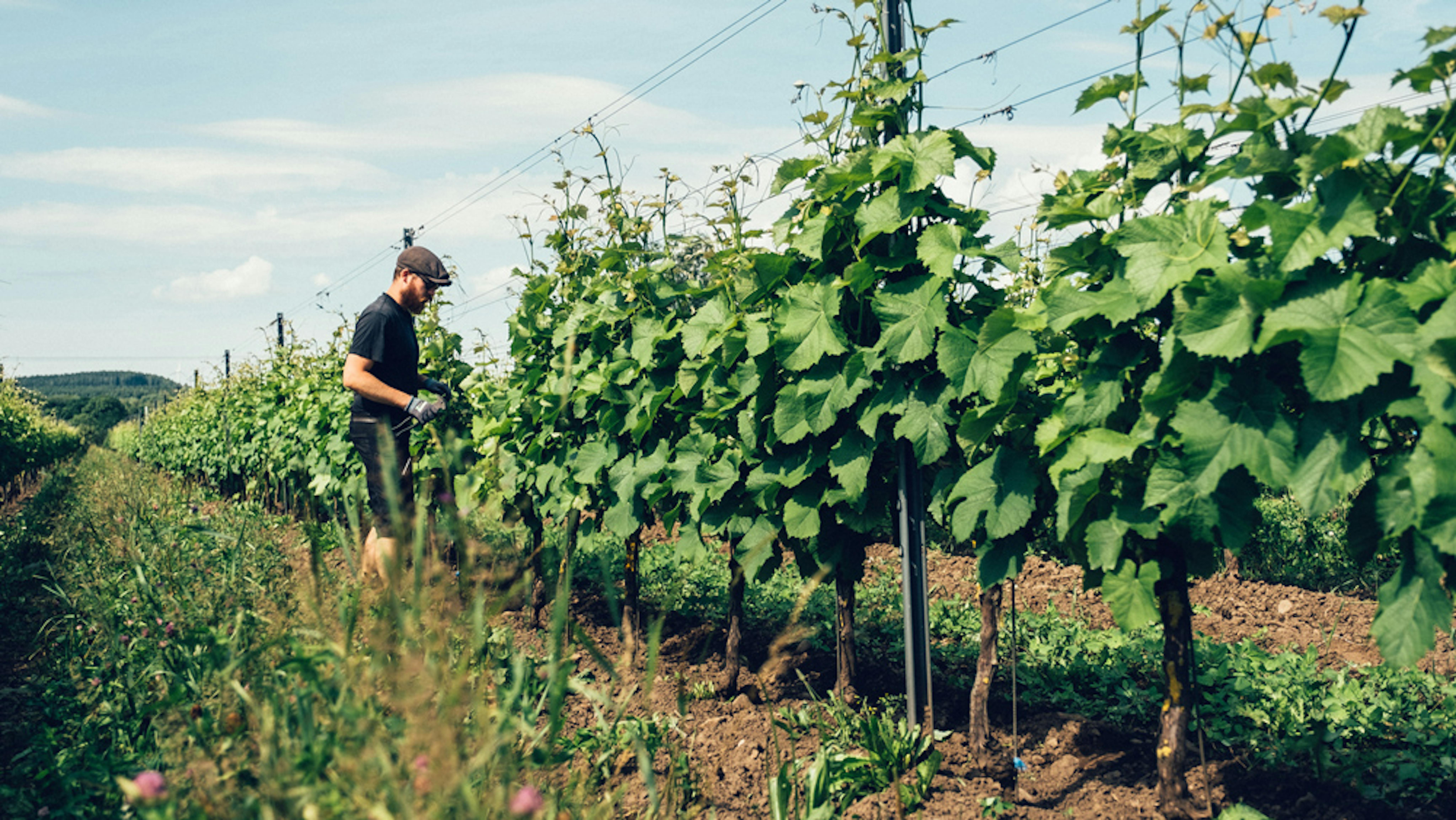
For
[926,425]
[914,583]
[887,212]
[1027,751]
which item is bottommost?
[1027,751]

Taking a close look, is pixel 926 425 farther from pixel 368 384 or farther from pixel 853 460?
pixel 368 384

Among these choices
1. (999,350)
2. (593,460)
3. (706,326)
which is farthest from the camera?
(593,460)

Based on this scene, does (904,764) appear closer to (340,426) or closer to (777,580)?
Answer: (777,580)

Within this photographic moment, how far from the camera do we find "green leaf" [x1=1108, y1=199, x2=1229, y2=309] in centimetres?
233

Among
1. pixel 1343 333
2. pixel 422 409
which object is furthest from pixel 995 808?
pixel 422 409

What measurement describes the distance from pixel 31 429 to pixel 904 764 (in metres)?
27.4

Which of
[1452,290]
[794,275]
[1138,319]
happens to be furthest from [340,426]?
[1452,290]

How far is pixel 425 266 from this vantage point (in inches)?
199

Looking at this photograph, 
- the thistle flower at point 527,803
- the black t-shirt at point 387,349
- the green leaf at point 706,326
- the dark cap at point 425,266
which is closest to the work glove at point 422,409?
the black t-shirt at point 387,349

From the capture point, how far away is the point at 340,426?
351 inches

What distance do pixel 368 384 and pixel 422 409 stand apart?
0.35 m

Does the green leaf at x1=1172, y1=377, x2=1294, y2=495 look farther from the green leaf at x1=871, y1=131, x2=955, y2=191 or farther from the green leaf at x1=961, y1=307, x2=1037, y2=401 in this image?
the green leaf at x1=871, y1=131, x2=955, y2=191

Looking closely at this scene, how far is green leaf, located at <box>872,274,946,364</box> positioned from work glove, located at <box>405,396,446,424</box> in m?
2.55

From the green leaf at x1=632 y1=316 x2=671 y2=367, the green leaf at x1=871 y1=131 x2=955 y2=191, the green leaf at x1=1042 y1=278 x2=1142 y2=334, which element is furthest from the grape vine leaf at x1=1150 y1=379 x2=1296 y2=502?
the green leaf at x1=632 y1=316 x2=671 y2=367
